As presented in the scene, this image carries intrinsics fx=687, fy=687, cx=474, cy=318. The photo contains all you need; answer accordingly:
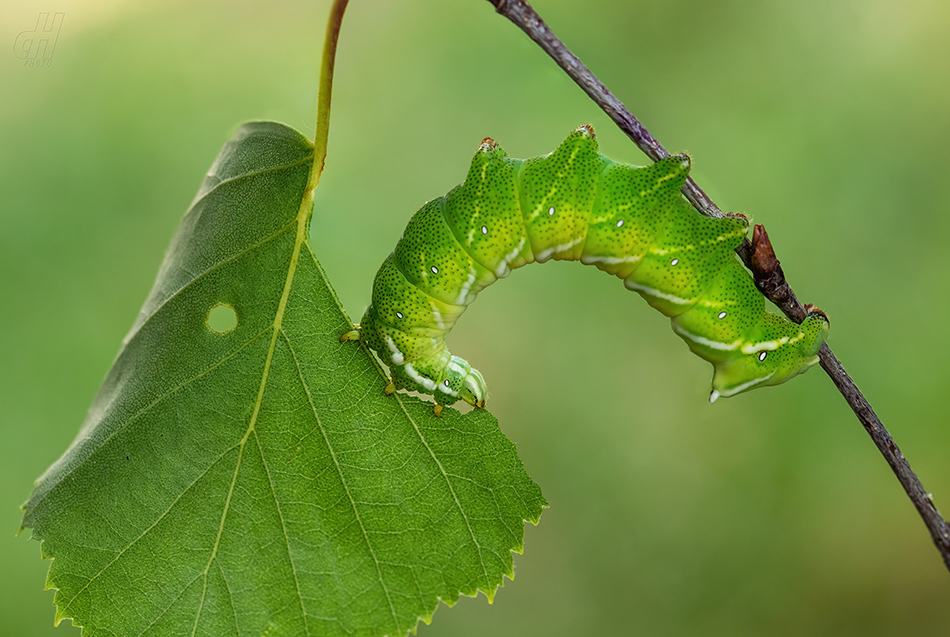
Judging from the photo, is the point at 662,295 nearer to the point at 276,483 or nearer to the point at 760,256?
the point at 760,256

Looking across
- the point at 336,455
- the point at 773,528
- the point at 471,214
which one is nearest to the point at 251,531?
the point at 336,455

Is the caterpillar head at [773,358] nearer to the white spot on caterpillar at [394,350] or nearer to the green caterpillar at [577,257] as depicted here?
the green caterpillar at [577,257]

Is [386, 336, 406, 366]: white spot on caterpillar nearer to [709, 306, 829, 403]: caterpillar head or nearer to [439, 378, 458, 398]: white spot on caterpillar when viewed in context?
[439, 378, 458, 398]: white spot on caterpillar

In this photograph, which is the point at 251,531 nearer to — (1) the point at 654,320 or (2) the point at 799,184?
(1) the point at 654,320
